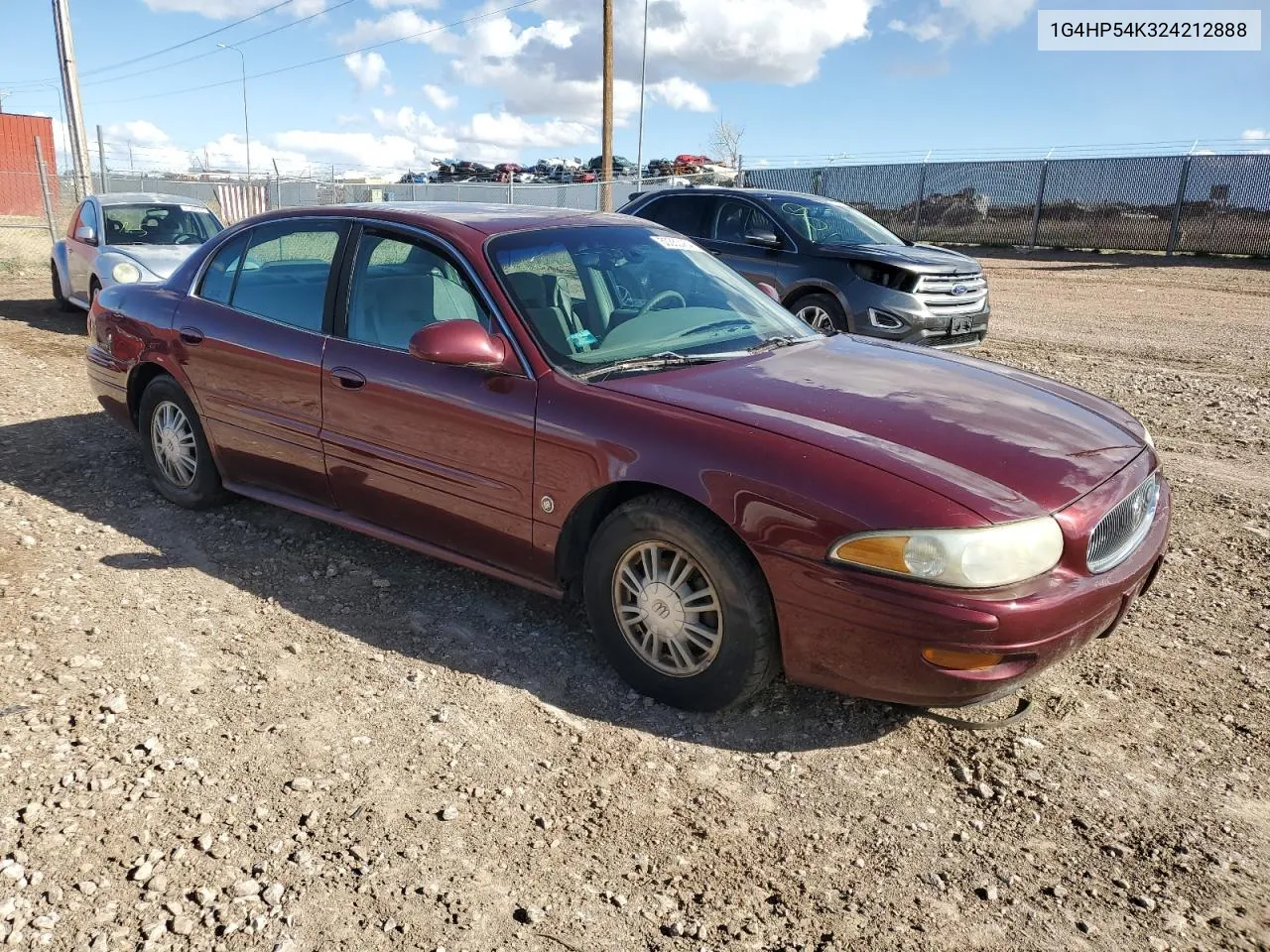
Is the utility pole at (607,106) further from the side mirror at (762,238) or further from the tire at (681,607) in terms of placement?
the tire at (681,607)

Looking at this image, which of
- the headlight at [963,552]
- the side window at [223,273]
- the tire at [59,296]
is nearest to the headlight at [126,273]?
the tire at [59,296]

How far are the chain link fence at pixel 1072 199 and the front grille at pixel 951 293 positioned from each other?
51.6ft

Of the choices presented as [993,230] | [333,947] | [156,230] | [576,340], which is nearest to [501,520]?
[576,340]

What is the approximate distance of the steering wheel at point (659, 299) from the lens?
159 inches

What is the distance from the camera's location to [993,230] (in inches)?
1037

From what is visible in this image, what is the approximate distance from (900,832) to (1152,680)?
1402 millimetres

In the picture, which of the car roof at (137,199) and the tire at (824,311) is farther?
the car roof at (137,199)

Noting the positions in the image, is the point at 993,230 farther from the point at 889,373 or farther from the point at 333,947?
the point at 333,947

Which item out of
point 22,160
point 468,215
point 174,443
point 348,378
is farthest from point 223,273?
point 22,160

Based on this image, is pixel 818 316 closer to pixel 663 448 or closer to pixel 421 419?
pixel 421 419

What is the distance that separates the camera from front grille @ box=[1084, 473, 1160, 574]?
3.06 metres

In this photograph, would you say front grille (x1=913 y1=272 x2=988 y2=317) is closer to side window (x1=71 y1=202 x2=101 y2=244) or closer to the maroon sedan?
the maroon sedan

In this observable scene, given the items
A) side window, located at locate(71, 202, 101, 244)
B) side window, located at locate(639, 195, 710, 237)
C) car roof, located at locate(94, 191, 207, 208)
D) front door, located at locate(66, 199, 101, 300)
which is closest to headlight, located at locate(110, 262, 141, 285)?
front door, located at locate(66, 199, 101, 300)

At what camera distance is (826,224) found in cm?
955
